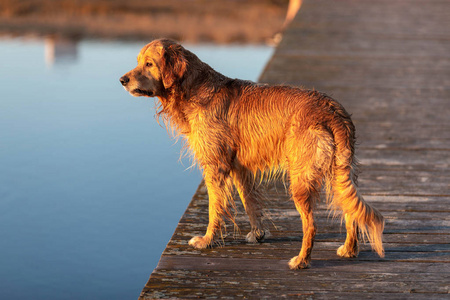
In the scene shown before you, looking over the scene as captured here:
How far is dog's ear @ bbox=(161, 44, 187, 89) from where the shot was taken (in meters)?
3.71

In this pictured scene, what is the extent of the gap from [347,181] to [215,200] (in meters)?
0.85

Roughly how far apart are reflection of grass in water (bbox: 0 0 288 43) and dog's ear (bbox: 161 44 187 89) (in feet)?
34.3

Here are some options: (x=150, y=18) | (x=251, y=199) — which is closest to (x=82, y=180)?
(x=251, y=199)

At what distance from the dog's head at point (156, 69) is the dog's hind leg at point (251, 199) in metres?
0.70

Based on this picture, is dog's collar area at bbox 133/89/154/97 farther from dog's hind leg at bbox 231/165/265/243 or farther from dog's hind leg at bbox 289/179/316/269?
dog's hind leg at bbox 289/179/316/269

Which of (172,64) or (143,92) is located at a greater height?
(172,64)

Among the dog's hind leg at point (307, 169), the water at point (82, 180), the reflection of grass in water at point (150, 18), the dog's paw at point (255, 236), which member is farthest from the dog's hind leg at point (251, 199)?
the reflection of grass in water at point (150, 18)

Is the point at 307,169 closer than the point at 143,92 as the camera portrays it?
Yes

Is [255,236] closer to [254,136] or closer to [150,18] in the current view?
[254,136]

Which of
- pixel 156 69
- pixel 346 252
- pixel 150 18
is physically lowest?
pixel 150 18

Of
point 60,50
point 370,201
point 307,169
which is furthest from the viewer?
point 60,50

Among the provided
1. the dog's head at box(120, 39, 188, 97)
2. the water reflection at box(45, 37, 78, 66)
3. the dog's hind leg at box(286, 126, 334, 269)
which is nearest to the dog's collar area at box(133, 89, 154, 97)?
the dog's head at box(120, 39, 188, 97)

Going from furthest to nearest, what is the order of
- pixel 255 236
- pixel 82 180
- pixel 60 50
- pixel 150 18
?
pixel 150 18
pixel 60 50
pixel 82 180
pixel 255 236

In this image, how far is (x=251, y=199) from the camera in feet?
13.3
